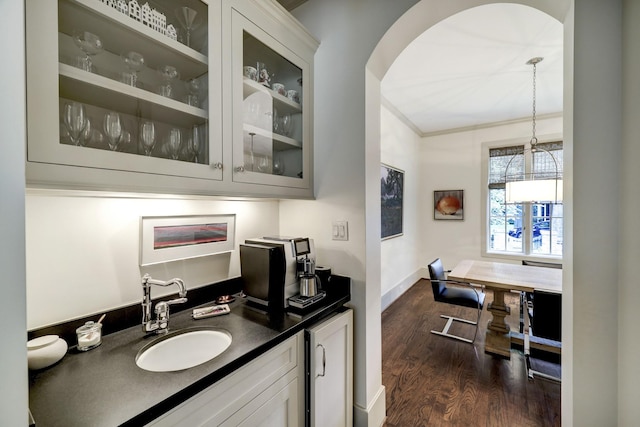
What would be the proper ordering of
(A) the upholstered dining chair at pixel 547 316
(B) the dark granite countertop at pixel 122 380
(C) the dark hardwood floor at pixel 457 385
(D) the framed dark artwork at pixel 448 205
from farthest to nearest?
(D) the framed dark artwork at pixel 448 205, (A) the upholstered dining chair at pixel 547 316, (C) the dark hardwood floor at pixel 457 385, (B) the dark granite countertop at pixel 122 380

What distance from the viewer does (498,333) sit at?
99.7 inches

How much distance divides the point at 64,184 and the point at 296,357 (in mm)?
1023

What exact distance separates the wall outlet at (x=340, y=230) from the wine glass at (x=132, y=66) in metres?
1.12

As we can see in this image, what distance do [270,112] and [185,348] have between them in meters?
1.19

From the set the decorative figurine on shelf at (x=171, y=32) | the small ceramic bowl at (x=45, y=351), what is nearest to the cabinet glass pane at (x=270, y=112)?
the decorative figurine on shelf at (x=171, y=32)

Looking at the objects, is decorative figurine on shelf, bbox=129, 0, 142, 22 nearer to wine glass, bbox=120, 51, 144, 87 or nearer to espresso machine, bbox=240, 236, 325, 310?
wine glass, bbox=120, 51, 144, 87

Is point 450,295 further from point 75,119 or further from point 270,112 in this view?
point 75,119

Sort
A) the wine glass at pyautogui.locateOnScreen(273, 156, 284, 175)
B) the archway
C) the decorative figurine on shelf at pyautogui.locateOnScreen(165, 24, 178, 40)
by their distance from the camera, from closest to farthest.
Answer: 1. the decorative figurine on shelf at pyautogui.locateOnScreen(165, 24, 178, 40)
2. the archway
3. the wine glass at pyautogui.locateOnScreen(273, 156, 284, 175)

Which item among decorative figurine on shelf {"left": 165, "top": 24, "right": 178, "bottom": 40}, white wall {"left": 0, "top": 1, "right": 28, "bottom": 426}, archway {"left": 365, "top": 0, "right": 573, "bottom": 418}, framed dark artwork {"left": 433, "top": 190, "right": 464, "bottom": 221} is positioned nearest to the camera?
white wall {"left": 0, "top": 1, "right": 28, "bottom": 426}

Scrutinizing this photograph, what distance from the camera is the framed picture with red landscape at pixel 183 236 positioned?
1188mm

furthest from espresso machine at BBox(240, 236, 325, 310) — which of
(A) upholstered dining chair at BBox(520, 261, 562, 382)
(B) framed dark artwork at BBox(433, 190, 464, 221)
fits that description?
(B) framed dark artwork at BBox(433, 190, 464, 221)

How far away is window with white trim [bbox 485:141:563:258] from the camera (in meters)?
3.97

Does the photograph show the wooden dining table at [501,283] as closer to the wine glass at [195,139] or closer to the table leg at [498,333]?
the table leg at [498,333]


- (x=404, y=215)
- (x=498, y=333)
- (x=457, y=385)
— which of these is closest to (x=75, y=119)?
(x=457, y=385)
